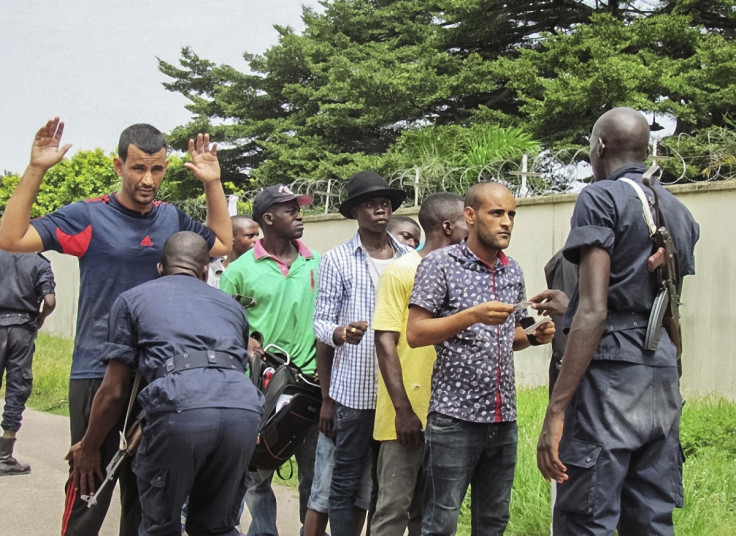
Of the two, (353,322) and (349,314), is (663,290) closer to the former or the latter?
(353,322)

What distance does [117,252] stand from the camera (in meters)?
4.18

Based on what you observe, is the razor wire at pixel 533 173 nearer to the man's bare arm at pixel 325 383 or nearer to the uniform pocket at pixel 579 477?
the man's bare arm at pixel 325 383

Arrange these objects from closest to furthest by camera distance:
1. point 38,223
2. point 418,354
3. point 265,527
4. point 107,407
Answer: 1. point 107,407
2. point 38,223
3. point 418,354
4. point 265,527

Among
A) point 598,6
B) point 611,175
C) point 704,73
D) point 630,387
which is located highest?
point 598,6

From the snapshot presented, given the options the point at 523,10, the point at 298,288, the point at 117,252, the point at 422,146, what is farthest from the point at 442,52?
the point at 117,252

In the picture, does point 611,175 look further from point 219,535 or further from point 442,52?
point 442,52

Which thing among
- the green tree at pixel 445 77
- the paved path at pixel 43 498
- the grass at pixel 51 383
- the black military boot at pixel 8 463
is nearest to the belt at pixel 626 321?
the paved path at pixel 43 498

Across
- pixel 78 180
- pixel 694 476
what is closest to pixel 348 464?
pixel 694 476

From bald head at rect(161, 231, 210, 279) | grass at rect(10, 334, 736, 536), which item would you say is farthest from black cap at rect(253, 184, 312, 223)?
grass at rect(10, 334, 736, 536)

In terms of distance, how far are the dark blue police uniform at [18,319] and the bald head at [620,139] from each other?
615 cm

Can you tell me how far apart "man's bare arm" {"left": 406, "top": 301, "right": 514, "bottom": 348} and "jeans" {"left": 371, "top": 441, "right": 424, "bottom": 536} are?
2.58ft

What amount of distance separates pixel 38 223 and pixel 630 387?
2.62 metres

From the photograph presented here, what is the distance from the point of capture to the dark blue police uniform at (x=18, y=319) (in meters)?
8.12

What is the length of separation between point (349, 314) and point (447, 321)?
4.12 feet
